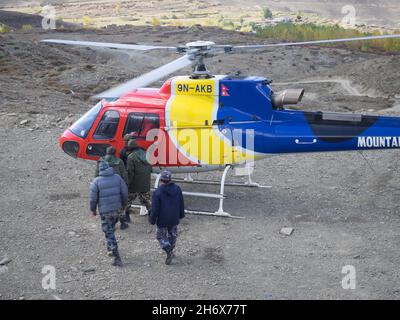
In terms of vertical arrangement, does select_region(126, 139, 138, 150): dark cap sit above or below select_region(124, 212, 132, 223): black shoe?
above

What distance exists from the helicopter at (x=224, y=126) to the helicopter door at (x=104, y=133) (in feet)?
0.05

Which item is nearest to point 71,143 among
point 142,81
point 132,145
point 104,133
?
point 104,133

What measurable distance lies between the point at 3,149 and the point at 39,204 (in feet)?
10.4

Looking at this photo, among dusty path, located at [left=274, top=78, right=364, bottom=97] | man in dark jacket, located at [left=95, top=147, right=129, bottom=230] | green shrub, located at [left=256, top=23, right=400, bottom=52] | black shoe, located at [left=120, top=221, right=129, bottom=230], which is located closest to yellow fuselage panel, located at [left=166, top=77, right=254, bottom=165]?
man in dark jacket, located at [left=95, top=147, right=129, bottom=230]

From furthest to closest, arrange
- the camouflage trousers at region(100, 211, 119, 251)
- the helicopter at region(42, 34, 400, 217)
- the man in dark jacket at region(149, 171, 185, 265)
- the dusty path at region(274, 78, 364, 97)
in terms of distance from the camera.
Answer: the dusty path at region(274, 78, 364, 97) < the helicopter at region(42, 34, 400, 217) < the camouflage trousers at region(100, 211, 119, 251) < the man in dark jacket at region(149, 171, 185, 265)

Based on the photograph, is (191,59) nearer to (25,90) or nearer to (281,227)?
(281,227)

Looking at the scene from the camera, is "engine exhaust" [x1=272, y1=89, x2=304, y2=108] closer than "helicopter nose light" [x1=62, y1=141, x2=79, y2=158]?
Yes

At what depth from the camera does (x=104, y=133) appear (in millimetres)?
9594

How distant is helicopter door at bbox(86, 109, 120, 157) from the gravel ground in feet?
3.19

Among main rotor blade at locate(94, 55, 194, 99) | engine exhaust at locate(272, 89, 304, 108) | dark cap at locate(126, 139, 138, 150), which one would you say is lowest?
dark cap at locate(126, 139, 138, 150)

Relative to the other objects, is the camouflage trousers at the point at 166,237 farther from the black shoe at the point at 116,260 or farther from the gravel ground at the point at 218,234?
the black shoe at the point at 116,260

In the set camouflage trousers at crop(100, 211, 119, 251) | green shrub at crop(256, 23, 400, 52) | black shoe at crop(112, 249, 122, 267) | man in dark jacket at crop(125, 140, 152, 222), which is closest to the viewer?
camouflage trousers at crop(100, 211, 119, 251)

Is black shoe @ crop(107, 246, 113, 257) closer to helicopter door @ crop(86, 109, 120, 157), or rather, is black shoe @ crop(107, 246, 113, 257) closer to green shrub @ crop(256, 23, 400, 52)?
helicopter door @ crop(86, 109, 120, 157)

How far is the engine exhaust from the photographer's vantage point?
905 centimetres
